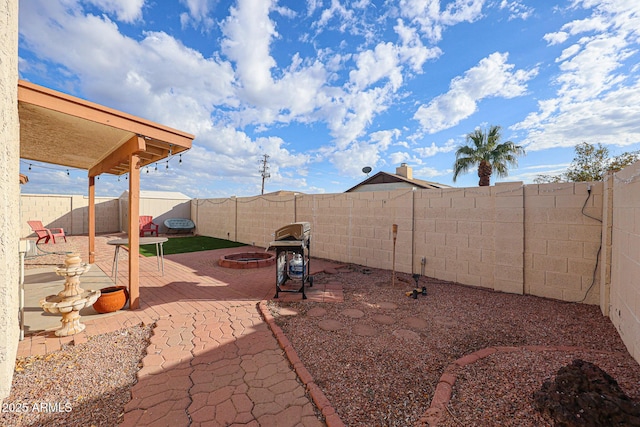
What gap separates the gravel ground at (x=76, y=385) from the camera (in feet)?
6.17

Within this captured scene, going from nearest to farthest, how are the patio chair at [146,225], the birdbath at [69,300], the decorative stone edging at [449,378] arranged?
1. the decorative stone edging at [449,378]
2. the birdbath at [69,300]
3. the patio chair at [146,225]

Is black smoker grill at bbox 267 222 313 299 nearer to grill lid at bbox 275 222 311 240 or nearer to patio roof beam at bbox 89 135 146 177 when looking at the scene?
grill lid at bbox 275 222 311 240

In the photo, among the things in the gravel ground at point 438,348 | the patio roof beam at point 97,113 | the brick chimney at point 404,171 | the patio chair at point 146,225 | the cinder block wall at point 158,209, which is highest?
the brick chimney at point 404,171

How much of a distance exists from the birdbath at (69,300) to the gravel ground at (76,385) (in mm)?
402

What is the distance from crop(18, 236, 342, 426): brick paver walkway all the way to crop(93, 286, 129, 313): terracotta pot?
19cm

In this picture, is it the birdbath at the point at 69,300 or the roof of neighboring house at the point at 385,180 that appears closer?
the birdbath at the point at 69,300

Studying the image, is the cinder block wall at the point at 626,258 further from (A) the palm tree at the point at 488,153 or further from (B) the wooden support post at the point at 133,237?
(A) the palm tree at the point at 488,153

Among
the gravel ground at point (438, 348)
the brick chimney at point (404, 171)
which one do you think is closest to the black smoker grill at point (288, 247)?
the gravel ground at point (438, 348)

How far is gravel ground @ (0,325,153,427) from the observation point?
1880 millimetres

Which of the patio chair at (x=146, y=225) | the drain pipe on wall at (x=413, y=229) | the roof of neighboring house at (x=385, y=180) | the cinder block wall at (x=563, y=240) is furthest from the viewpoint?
the roof of neighboring house at (x=385, y=180)

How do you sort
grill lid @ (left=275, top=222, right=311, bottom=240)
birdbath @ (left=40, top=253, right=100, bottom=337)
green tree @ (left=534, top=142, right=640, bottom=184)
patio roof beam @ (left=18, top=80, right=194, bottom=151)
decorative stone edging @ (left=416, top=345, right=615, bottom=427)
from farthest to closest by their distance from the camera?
green tree @ (left=534, top=142, right=640, bottom=184), grill lid @ (left=275, top=222, right=311, bottom=240), birdbath @ (left=40, top=253, right=100, bottom=337), patio roof beam @ (left=18, top=80, right=194, bottom=151), decorative stone edging @ (left=416, top=345, right=615, bottom=427)

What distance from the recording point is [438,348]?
2846 mm

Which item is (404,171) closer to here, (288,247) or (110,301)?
(288,247)

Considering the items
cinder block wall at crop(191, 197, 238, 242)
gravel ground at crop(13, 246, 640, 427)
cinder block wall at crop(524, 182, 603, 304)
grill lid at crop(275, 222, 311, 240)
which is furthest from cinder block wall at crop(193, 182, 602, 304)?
cinder block wall at crop(191, 197, 238, 242)
